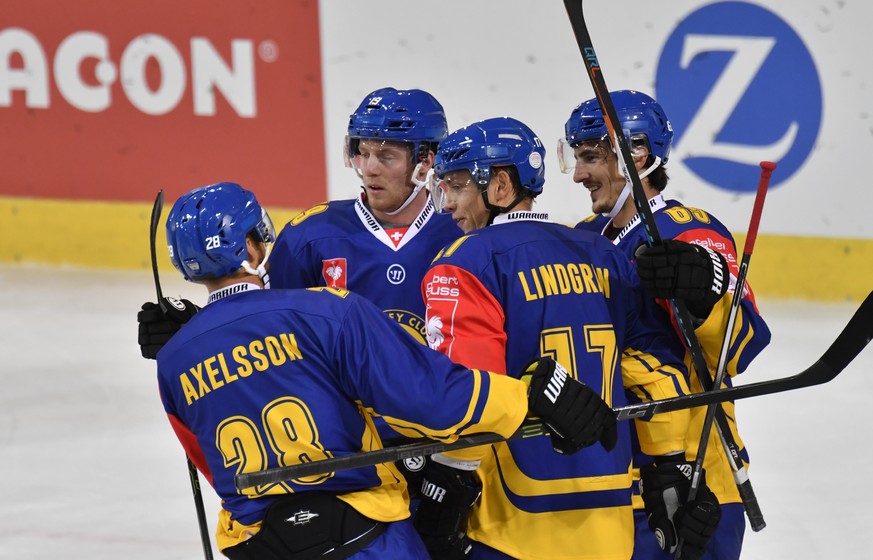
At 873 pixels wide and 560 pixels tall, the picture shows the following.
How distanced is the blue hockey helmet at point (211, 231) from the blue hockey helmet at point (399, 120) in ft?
2.78

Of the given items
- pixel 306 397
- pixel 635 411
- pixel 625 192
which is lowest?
pixel 635 411

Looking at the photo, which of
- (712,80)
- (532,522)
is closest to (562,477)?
(532,522)

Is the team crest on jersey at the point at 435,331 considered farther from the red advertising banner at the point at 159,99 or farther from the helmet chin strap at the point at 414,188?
the red advertising banner at the point at 159,99

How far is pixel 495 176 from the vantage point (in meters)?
2.80

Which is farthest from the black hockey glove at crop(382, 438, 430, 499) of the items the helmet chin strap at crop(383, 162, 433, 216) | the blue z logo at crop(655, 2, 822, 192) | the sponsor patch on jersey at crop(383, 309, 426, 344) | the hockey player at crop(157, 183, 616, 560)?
the blue z logo at crop(655, 2, 822, 192)

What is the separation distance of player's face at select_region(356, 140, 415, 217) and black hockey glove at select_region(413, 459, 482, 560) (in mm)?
866

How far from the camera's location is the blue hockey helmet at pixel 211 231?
2.43 metres

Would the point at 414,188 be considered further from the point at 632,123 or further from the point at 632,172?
the point at 632,172

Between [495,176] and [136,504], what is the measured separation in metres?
2.39

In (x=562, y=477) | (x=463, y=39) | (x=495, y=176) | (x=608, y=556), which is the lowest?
(x=608, y=556)

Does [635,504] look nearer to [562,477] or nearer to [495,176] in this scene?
[562,477]

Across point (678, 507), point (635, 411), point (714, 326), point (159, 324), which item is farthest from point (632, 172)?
point (159, 324)

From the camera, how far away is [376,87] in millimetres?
6883

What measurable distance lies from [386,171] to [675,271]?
3.32 ft
